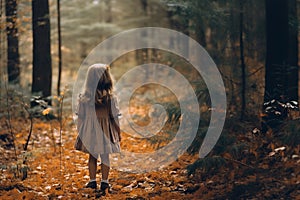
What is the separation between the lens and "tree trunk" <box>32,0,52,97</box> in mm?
12883

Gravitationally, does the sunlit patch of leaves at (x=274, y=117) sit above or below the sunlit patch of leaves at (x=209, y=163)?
above

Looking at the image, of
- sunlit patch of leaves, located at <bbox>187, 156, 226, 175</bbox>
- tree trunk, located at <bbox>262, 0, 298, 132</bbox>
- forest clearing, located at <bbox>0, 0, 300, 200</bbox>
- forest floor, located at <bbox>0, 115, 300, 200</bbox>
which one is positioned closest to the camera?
forest floor, located at <bbox>0, 115, 300, 200</bbox>

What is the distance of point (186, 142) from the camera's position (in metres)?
7.76

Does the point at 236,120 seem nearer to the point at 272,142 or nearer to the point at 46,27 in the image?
the point at 272,142

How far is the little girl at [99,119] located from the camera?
7.24 meters

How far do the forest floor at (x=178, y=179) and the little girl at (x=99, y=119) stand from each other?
0.64 meters

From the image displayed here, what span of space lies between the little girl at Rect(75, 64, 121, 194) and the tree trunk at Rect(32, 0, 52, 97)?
19.4 feet

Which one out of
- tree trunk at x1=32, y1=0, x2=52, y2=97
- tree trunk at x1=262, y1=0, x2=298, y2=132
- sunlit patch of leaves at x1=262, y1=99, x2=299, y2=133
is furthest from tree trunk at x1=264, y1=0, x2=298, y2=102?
tree trunk at x1=32, y1=0, x2=52, y2=97

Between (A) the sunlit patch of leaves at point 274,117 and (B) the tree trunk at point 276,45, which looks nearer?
(A) the sunlit patch of leaves at point 274,117

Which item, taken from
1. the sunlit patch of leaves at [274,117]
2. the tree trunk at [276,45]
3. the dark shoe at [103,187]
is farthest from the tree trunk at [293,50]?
the dark shoe at [103,187]

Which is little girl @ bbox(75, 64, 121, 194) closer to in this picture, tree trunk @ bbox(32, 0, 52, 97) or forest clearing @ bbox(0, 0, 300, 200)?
forest clearing @ bbox(0, 0, 300, 200)

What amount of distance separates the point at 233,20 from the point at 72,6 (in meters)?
13.6

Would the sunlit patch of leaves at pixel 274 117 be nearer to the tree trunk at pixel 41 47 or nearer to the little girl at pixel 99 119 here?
the little girl at pixel 99 119

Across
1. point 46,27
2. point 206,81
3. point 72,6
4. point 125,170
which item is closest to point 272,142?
point 206,81
